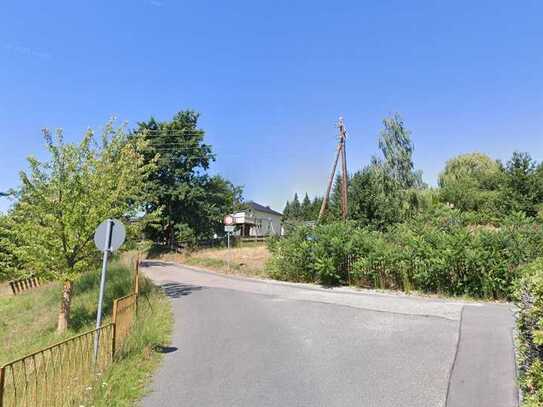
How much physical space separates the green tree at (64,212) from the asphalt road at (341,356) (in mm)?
3198

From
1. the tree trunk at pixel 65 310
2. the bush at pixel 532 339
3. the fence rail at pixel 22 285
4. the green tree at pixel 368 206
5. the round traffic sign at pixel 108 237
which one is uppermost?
the green tree at pixel 368 206

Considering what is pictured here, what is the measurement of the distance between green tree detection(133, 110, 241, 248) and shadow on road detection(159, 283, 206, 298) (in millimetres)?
15778

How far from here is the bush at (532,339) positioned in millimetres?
3336

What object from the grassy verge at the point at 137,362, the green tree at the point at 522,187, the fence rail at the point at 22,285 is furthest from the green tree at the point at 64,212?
the green tree at the point at 522,187

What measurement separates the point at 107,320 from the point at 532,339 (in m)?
9.44

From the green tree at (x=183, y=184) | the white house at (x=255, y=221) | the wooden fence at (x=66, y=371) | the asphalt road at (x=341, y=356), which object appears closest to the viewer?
the wooden fence at (x=66, y=371)

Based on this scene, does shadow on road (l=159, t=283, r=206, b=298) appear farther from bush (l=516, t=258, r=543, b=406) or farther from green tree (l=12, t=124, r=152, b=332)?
bush (l=516, t=258, r=543, b=406)

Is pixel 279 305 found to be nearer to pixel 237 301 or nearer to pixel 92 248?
pixel 237 301

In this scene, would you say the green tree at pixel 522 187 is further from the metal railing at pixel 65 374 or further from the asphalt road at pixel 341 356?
the metal railing at pixel 65 374

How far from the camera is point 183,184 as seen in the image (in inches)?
1251

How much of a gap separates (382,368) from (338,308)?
4330 millimetres

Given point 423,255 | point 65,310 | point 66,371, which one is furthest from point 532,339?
point 65,310

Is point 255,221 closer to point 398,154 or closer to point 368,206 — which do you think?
point 398,154

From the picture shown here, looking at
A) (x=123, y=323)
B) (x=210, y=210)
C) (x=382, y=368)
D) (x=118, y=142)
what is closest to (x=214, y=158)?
(x=210, y=210)
